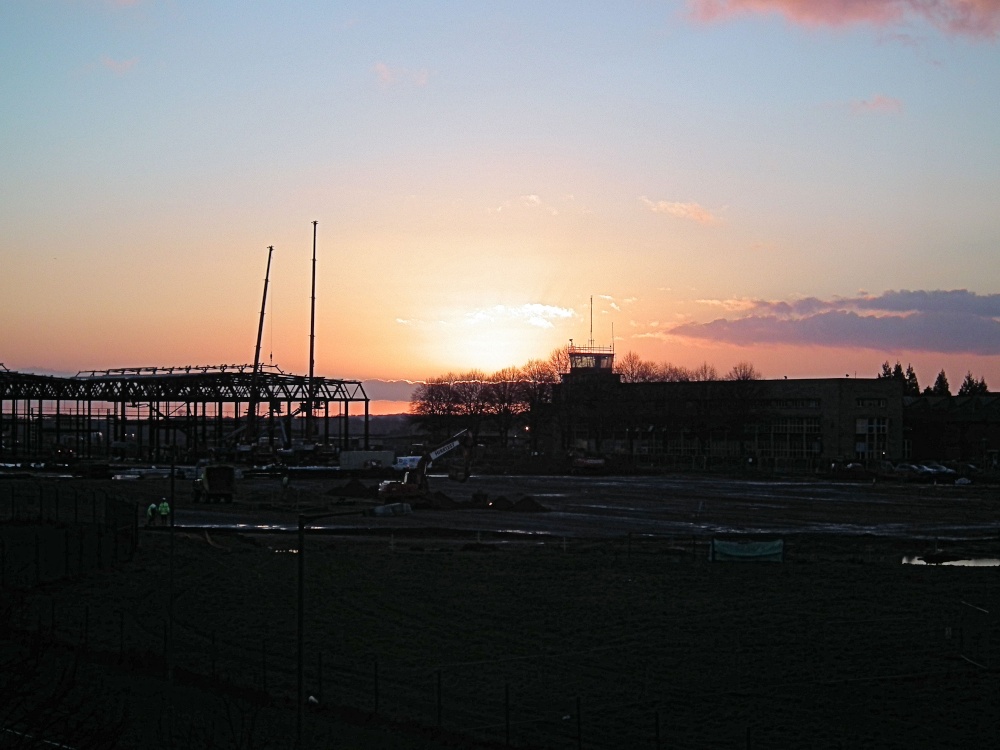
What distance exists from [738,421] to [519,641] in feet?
368

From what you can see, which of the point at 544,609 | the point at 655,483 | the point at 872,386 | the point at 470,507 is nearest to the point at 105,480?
the point at 470,507

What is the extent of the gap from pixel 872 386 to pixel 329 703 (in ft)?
399

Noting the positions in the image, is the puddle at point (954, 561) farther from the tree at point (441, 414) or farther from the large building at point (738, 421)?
the tree at point (441, 414)

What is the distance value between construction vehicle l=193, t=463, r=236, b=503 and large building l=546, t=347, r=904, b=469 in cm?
6965

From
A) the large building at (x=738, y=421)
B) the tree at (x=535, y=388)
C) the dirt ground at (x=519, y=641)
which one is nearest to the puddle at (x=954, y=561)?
the dirt ground at (x=519, y=641)

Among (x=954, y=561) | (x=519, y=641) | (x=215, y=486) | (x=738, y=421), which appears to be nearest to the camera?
(x=519, y=641)

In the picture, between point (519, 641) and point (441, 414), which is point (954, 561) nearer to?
point (519, 641)

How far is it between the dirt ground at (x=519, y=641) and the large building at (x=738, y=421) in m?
80.9

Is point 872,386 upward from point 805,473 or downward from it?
upward

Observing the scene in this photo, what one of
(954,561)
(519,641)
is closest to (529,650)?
(519,641)

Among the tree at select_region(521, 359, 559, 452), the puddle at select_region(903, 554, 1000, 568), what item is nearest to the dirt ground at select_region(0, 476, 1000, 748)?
the puddle at select_region(903, 554, 1000, 568)

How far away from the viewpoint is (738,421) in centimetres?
13712

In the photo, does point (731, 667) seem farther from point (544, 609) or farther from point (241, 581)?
point (241, 581)

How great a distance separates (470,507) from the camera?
234ft
